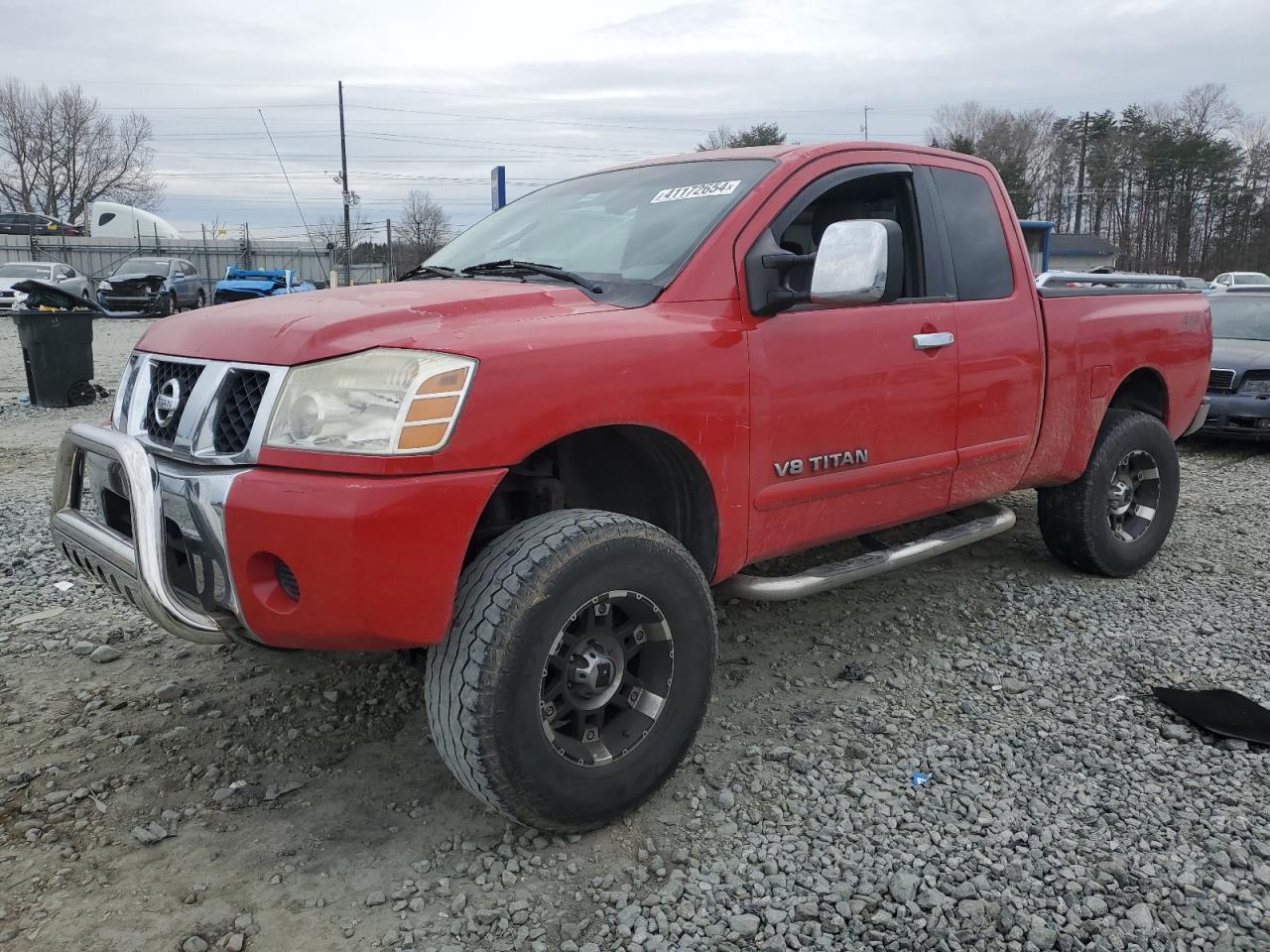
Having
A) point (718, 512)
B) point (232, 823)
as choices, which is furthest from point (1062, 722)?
point (232, 823)

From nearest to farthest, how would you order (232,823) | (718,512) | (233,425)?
(233,425)
(232,823)
(718,512)

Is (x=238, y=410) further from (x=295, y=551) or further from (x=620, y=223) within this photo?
(x=620, y=223)

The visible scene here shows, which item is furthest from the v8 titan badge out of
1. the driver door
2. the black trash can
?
the black trash can

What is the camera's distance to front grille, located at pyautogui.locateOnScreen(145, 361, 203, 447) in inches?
99.0

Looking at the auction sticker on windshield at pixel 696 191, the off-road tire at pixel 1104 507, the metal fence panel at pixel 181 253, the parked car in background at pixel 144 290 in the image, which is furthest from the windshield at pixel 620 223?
the metal fence panel at pixel 181 253

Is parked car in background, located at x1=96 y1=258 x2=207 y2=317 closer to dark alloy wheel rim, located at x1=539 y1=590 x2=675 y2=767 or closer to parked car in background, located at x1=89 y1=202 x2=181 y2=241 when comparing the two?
parked car in background, located at x1=89 y1=202 x2=181 y2=241

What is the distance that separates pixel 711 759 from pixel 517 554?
3.51 feet

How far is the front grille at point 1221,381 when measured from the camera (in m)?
8.73

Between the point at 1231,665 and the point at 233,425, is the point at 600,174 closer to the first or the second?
the point at 233,425

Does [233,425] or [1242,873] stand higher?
[233,425]

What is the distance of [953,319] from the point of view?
11.8 feet

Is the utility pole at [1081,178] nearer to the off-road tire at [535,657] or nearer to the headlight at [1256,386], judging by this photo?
the headlight at [1256,386]

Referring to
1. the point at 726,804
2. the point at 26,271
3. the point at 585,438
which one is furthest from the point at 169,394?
the point at 26,271

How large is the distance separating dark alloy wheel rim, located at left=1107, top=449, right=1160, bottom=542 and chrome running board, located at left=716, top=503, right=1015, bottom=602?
88 centimetres
